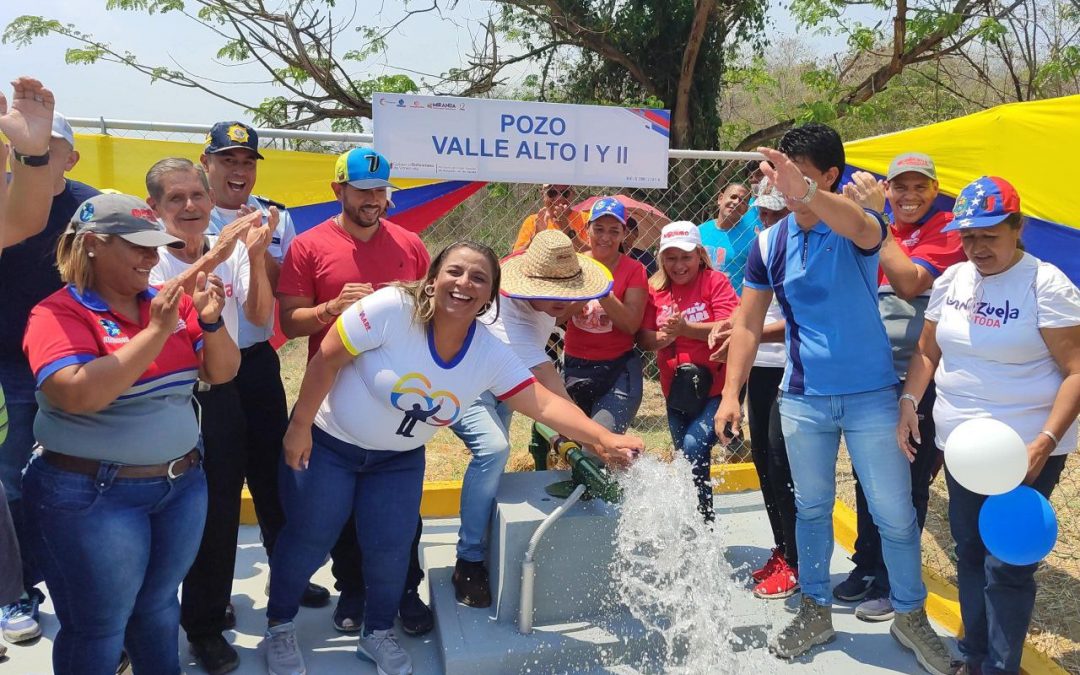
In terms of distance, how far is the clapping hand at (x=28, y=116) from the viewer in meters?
2.54

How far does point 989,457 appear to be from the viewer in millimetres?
2645

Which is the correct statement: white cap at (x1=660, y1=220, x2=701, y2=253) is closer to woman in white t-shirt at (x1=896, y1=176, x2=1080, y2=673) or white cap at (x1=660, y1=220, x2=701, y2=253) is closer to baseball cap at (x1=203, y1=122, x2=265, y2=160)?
woman in white t-shirt at (x1=896, y1=176, x2=1080, y2=673)

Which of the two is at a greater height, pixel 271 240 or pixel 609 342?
pixel 271 240

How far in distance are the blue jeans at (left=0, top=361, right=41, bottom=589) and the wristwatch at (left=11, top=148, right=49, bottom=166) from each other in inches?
31.8

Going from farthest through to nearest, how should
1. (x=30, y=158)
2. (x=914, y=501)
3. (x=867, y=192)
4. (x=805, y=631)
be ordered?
(x=914, y=501), (x=805, y=631), (x=867, y=192), (x=30, y=158)

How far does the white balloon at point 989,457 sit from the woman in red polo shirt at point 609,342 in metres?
1.74

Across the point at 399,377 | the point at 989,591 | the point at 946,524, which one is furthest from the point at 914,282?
the point at 946,524

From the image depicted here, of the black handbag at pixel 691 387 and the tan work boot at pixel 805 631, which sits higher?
the black handbag at pixel 691 387

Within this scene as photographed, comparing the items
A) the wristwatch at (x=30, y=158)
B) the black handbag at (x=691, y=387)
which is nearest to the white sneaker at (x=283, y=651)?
the wristwatch at (x=30, y=158)

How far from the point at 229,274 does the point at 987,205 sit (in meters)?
2.82

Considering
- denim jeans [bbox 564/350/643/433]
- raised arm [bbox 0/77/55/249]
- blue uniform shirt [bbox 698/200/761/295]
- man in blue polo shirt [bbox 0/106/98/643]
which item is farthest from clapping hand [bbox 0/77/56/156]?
blue uniform shirt [bbox 698/200/761/295]

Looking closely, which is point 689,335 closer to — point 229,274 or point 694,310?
point 694,310

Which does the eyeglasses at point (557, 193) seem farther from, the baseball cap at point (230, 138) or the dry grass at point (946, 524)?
the baseball cap at point (230, 138)

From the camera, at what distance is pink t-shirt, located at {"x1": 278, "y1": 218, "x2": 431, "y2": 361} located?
335 centimetres
